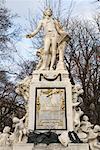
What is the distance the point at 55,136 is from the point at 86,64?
11.1 meters

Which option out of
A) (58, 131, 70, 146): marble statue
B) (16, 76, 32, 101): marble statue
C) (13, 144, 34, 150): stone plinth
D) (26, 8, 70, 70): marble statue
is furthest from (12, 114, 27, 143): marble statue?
(26, 8, 70, 70): marble statue

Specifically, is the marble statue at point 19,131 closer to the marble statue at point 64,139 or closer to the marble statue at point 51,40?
the marble statue at point 64,139

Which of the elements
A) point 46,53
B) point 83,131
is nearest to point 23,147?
point 83,131

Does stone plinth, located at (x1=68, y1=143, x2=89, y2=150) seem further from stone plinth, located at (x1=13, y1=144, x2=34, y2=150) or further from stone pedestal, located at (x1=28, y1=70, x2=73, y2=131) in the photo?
stone plinth, located at (x1=13, y1=144, x2=34, y2=150)

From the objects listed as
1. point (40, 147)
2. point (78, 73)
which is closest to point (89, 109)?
point (78, 73)

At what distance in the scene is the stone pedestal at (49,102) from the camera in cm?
1153

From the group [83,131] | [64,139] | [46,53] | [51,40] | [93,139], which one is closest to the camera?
[64,139]

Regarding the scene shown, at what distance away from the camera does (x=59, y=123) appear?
1152cm

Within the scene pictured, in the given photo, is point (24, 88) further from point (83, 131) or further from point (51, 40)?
point (83, 131)

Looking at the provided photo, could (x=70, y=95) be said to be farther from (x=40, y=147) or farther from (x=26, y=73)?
(x=26, y=73)

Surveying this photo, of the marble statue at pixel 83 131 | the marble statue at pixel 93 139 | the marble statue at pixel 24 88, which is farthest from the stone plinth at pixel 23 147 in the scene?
the marble statue at pixel 24 88

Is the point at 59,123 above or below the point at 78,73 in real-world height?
below

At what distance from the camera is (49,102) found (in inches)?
465

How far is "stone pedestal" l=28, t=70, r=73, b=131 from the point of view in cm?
1153
